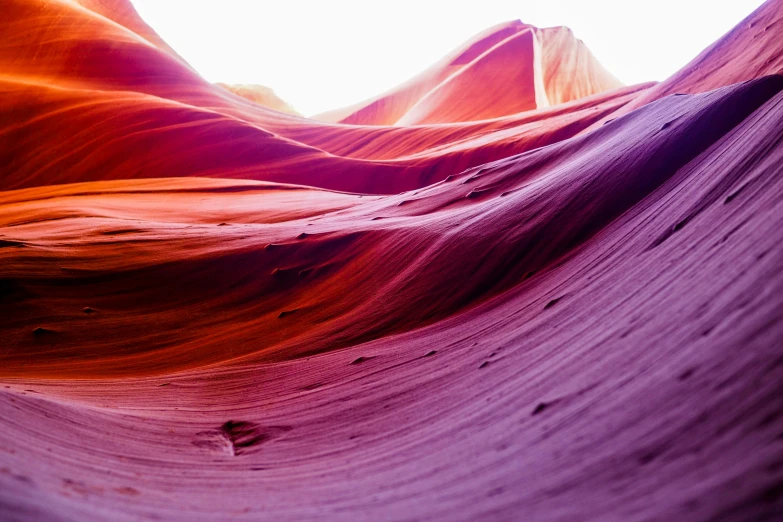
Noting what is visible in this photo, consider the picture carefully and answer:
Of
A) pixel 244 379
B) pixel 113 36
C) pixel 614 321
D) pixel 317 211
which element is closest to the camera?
pixel 614 321

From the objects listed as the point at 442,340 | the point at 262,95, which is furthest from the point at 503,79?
the point at 442,340

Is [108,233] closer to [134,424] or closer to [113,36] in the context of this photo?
[134,424]

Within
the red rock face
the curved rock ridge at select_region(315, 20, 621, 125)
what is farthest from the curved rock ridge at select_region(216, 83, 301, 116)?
the red rock face

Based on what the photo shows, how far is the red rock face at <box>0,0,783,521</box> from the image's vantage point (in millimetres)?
295

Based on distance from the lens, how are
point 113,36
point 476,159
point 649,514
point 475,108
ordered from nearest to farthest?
point 649,514, point 476,159, point 113,36, point 475,108

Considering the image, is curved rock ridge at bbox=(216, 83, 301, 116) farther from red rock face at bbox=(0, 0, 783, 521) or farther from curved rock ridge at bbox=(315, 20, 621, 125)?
red rock face at bbox=(0, 0, 783, 521)

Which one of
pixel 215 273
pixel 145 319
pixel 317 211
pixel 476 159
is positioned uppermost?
pixel 476 159

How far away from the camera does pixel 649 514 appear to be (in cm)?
24

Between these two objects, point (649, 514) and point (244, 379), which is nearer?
point (649, 514)

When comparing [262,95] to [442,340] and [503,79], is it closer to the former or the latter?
[503,79]

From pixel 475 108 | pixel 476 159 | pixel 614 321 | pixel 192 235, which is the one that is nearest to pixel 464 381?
pixel 614 321

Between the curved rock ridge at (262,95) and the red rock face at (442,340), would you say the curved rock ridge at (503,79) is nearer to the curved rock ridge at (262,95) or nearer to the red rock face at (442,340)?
the curved rock ridge at (262,95)

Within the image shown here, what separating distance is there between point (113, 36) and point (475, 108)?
2990 mm

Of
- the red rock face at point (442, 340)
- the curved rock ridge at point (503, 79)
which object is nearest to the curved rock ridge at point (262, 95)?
the curved rock ridge at point (503, 79)
